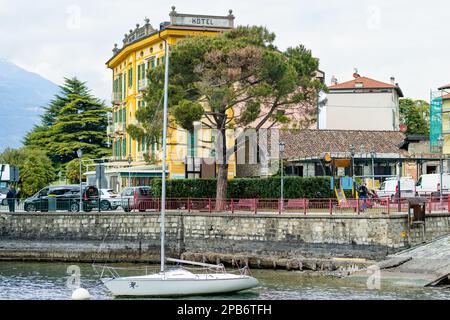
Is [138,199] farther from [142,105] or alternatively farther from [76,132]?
[76,132]

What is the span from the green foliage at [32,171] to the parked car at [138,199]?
22.1 meters

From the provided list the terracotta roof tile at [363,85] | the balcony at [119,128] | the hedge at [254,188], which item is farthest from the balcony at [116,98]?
the hedge at [254,188]

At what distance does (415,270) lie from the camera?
132 ft

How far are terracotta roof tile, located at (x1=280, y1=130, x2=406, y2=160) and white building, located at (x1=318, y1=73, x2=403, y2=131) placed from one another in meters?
13.0

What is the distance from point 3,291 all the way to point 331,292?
1262 centimetres

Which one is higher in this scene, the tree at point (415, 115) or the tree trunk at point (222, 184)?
the tree at point (415, 115)

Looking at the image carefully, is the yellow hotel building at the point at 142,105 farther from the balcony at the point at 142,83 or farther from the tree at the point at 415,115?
the tree at the point at 415,115

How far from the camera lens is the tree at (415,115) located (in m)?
104

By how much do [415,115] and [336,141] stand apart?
113ft

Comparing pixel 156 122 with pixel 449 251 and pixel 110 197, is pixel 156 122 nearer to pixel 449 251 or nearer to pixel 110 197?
pixel 110 197

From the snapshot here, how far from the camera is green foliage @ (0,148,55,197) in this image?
7756 cm

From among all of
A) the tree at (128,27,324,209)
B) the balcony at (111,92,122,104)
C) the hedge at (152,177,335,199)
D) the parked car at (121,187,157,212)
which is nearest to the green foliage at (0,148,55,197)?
the balcony at (111,92,122,104)

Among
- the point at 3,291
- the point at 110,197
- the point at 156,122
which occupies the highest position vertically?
the point at 156,122
